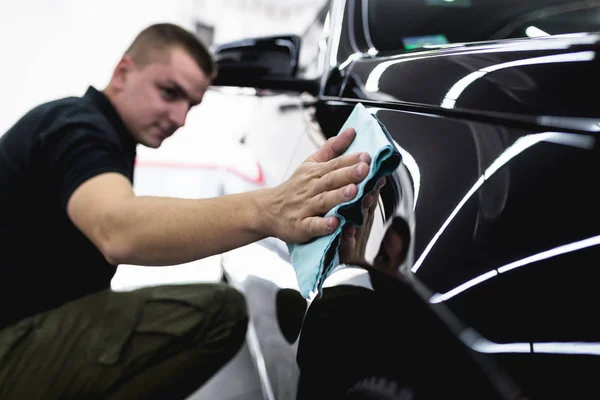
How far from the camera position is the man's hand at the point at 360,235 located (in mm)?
555

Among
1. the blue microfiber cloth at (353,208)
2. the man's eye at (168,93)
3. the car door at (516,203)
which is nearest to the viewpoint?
the car door at (516,203)

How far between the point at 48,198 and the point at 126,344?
0.41 metres

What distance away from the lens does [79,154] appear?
0.80 metres

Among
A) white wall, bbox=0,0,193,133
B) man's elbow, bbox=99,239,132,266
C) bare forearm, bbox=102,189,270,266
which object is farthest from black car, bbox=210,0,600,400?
white wall, bbox=0,0,193,133

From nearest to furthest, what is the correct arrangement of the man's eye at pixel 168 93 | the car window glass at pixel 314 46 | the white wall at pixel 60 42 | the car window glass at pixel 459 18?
the car window glass at pixel 459 18
the car window glass at pixel 314 46
the man's eye at pixel 168 93
the white wall at pixel 60 42

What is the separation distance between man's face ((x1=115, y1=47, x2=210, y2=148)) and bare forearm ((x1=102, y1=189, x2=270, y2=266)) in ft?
2.04

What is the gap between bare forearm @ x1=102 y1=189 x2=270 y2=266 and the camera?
2.15ft

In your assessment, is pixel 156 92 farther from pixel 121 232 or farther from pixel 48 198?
pixel 121 232

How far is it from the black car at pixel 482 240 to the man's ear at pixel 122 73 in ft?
2.93

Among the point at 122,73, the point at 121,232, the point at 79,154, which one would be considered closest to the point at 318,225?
the point at 121,232

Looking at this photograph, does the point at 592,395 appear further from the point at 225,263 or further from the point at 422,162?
the point at 225,263

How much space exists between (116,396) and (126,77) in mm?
890

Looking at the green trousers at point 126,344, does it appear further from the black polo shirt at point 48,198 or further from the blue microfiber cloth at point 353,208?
the blue microfiber cloth at point 353,208

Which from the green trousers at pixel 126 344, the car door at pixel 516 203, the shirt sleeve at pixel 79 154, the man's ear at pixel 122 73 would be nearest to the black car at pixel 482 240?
the car door at pixel 516 203
